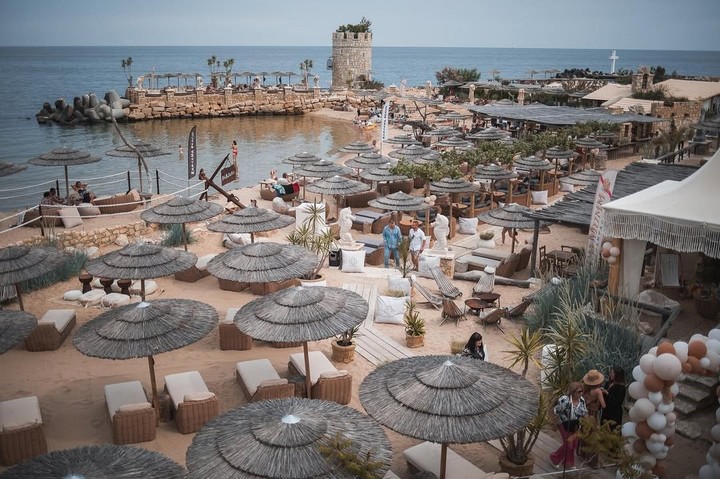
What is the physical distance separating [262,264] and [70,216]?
26.9 ft

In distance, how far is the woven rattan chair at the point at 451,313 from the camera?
1197 centimetres

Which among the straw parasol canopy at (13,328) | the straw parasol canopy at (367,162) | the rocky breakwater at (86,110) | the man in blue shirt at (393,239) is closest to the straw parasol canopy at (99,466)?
the straw parasol canopy at (13,328)

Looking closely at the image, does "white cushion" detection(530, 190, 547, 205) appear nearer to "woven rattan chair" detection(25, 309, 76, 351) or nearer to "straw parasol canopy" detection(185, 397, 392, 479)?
"woven rattan chair" detection(25, 309, 76, 351)

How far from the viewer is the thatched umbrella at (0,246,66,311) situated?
1056cm

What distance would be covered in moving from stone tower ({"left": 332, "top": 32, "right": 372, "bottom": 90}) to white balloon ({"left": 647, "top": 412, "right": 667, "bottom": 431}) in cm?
6452

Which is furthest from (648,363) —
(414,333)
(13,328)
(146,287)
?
(146,287)

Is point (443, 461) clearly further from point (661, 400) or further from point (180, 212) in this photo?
point (180, 212)

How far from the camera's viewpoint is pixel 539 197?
2203 cm

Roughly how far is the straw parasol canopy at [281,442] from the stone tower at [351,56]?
6476cm

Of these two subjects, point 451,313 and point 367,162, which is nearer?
point 451,313

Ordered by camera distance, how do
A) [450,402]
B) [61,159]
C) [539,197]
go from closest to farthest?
[450,402]
[61,159]
[539,197]

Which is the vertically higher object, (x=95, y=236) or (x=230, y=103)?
(x=230, y=103)

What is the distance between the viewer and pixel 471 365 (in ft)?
23.2

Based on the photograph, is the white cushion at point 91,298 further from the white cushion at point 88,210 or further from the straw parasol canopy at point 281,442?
the straw parasol canopy at point 281,442
